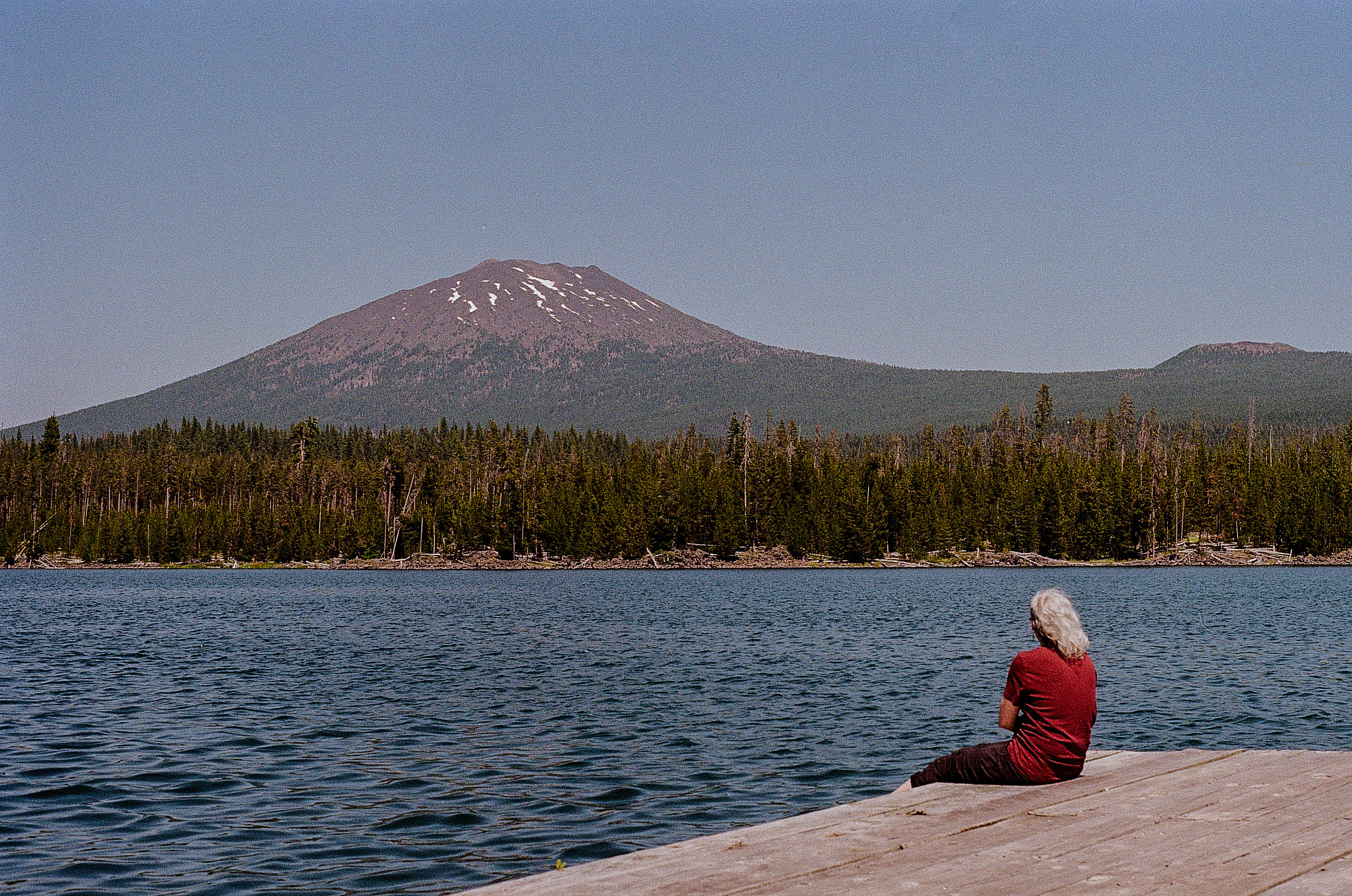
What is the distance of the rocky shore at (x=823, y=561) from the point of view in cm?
14900

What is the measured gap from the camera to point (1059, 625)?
1131 centimetres

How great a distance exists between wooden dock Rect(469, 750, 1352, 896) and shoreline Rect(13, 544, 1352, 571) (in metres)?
140

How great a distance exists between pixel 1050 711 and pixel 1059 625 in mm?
862

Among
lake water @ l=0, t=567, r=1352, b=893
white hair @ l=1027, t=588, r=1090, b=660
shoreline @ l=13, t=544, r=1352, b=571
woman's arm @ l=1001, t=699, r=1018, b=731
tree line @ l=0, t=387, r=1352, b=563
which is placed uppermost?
tree line @ l=0, t=387, r=1352, b=563

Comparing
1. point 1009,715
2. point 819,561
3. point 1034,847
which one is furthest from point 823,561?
point 1034,847

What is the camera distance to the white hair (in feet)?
37.1

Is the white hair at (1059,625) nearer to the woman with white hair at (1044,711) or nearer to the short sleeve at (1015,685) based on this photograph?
the woman with white hair at (1044,711)

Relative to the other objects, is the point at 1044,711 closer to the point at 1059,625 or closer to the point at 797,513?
the point at 1059,625

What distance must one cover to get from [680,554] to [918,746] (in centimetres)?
13469

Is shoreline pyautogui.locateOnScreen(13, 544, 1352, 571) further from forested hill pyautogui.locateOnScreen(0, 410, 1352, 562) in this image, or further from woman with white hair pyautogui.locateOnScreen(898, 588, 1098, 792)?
woman with white hair pyautogui.locateOnScreen(898, 588, 1098, 792)

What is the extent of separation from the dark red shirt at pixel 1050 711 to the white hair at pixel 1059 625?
0.35 feet

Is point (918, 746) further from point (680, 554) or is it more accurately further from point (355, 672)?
point (680, 554)

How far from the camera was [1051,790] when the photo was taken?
11.6m

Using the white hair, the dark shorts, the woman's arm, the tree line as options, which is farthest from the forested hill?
the white hair
